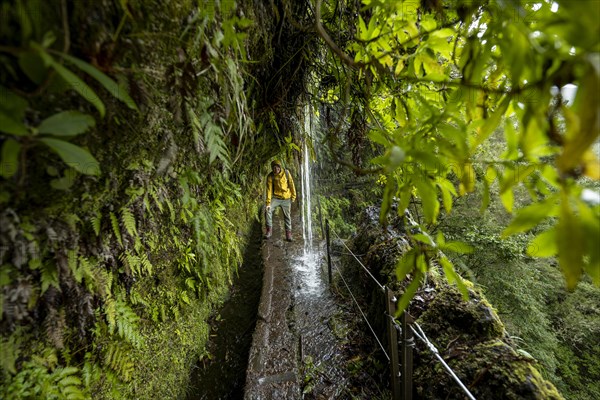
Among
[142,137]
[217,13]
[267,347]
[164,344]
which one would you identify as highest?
[217,13]

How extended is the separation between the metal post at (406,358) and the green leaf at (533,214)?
65.8 inches

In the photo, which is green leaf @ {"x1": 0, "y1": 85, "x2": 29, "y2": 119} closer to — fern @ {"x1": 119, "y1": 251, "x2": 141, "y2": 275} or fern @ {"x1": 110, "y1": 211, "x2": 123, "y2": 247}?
fern @ {"x1": 110, "y1": 211, "x2": 123, "y2": 247}

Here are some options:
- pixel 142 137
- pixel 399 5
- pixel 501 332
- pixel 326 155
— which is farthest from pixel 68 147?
pixel 326 155

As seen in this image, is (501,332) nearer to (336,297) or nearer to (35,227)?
(336,297)

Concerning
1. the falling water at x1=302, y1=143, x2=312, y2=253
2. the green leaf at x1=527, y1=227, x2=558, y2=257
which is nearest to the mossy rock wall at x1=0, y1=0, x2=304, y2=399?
the green leaf at x1=527, y1=227, x2=558, y2=257

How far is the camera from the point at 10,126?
0.69m

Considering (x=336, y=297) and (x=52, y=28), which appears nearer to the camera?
(x=52, y=28)

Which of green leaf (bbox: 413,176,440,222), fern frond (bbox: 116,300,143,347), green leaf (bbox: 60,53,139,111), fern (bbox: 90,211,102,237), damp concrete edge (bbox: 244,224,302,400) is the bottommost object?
damp concrete edge (bbox: 244,224,302,400)

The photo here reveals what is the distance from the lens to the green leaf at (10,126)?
0.68 meters

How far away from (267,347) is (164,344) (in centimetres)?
125

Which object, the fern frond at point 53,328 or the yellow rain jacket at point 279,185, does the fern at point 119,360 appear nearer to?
the fern frond at point 53,328

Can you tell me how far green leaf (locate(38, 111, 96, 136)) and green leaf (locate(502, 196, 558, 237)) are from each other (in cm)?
119

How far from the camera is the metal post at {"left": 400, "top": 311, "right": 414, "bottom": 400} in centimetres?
218

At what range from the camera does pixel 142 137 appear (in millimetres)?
1712
